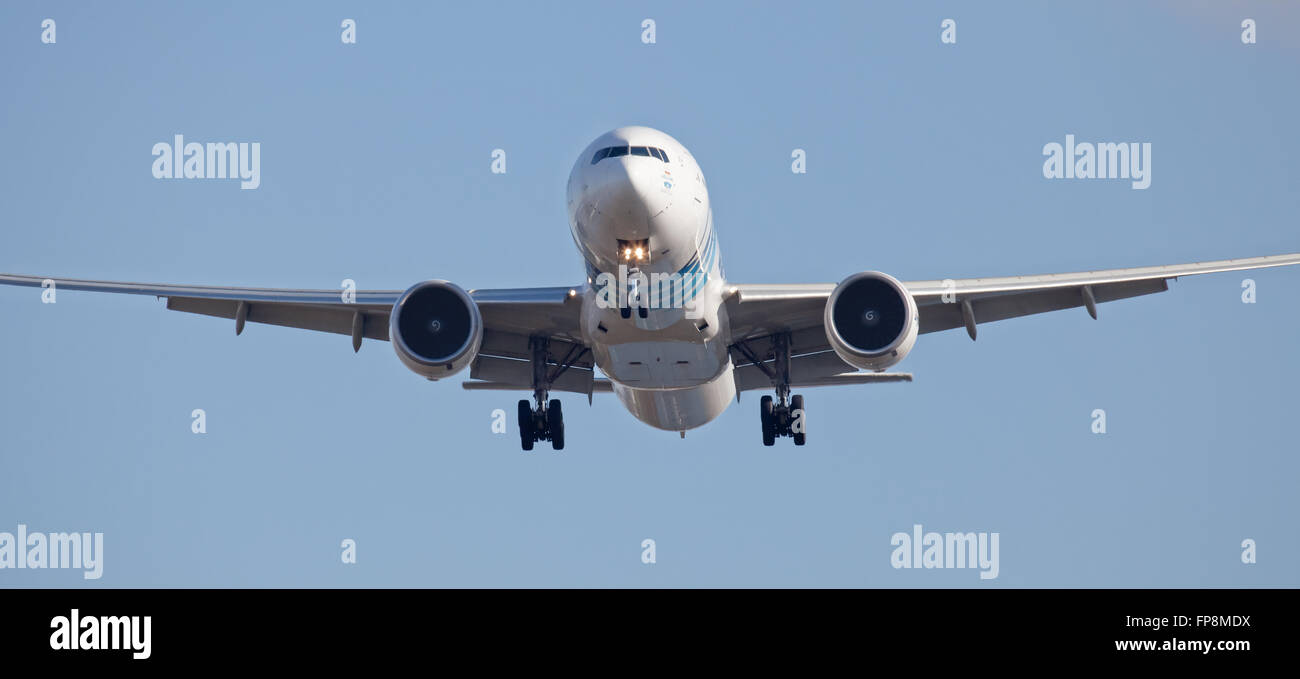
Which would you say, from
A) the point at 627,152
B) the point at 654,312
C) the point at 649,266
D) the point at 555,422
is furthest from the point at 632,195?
the point at 555,422

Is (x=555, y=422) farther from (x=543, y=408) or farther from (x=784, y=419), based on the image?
(x=784, y=419)

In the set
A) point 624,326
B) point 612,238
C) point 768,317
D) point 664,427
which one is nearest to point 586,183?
point 612,238

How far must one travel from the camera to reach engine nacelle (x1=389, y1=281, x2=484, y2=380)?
27234mm

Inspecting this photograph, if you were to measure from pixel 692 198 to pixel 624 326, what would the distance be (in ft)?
8.51

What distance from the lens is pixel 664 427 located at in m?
32.1

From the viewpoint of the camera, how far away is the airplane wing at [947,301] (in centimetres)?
2861

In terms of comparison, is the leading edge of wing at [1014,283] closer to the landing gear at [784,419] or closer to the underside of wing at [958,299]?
the underside of wing at [958,299]

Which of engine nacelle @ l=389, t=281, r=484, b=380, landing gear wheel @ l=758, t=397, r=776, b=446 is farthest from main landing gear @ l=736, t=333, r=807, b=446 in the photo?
engine nacelle @ l=389, t=281, r=484, b=380

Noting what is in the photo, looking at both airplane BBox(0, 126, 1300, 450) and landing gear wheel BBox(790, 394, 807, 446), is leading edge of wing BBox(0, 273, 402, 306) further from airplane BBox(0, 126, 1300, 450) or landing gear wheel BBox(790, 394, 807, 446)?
landing gear wheel BBox(790, 394, 807, 446)

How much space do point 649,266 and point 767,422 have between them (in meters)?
6.64

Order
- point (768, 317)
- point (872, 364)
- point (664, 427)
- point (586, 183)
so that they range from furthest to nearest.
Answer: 1. point (664, 427)
2. point (768, 317)
3. point (872, 364)
4. point (586, 183)

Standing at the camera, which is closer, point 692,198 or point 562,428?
point 692,198
